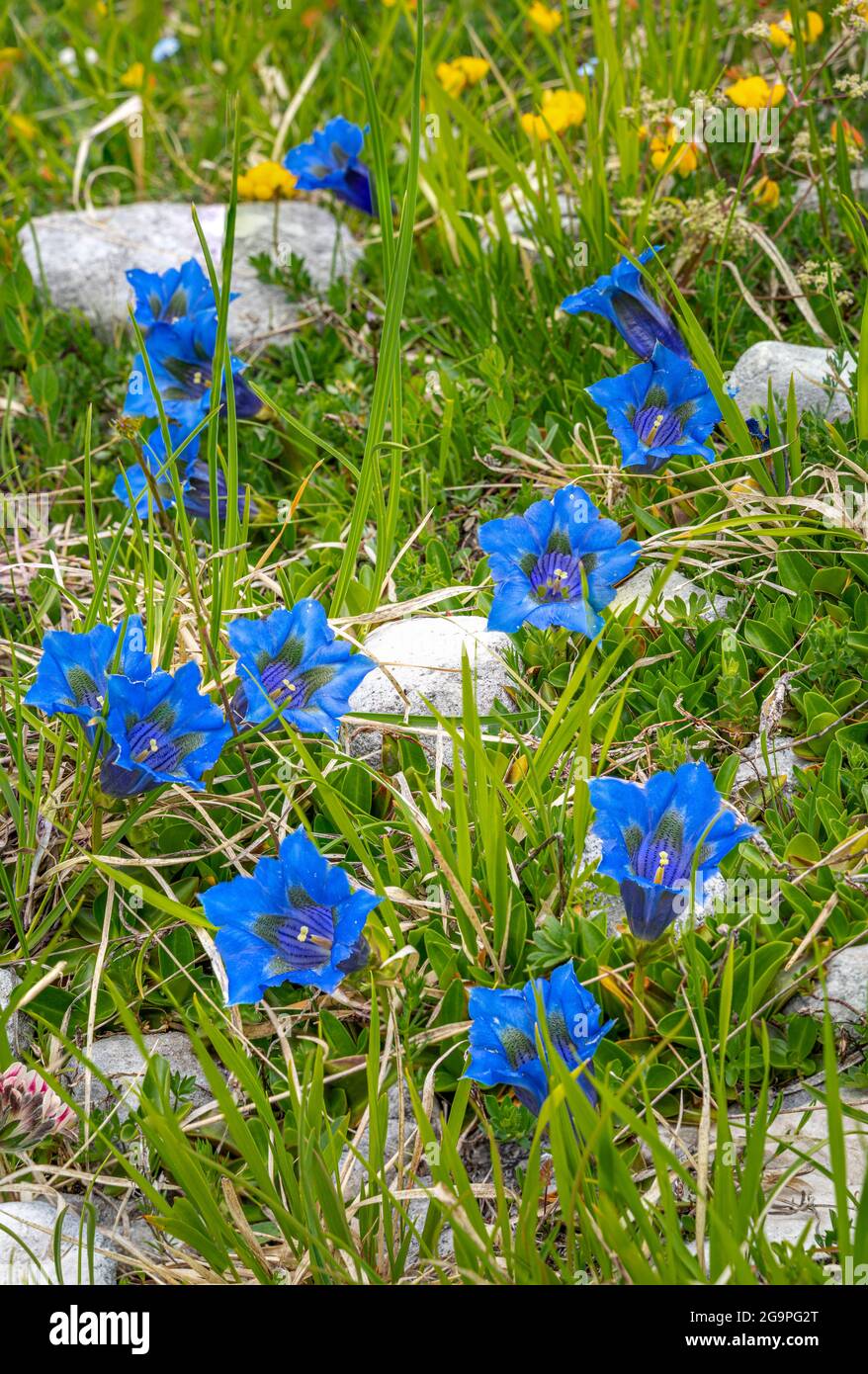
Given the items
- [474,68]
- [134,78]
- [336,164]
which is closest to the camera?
[336,164]

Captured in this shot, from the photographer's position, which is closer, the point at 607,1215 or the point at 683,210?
the point at 607,1215

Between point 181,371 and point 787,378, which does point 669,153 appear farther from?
point 181,371

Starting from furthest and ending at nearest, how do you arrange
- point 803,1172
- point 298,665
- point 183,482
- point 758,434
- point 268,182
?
1. point 268,182
2. point 183,482
3. point 758,434
4. point 298,665
5. point 803,1172

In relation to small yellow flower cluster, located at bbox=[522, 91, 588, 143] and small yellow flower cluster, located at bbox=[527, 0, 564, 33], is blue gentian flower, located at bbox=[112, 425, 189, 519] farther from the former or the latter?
small yellow flower cluster, located at bbox=[527, 0, 564, 33]

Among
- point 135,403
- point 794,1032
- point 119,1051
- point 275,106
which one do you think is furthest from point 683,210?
point 119,1051

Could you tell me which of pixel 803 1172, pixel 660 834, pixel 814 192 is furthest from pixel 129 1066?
pixel 814 192

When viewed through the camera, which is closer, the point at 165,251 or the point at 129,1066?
the point at 129,1066
